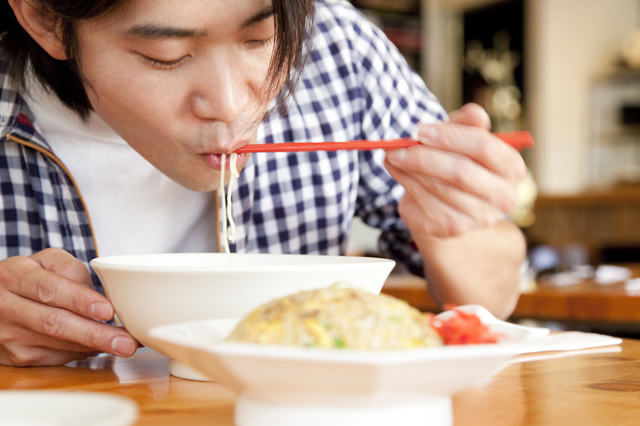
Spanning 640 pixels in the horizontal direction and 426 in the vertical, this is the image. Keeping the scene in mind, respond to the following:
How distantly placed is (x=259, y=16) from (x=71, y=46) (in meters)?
0.31

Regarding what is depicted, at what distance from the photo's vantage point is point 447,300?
1.23 metres

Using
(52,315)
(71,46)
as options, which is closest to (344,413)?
(52,315)

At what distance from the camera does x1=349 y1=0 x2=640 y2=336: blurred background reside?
5.58 meters

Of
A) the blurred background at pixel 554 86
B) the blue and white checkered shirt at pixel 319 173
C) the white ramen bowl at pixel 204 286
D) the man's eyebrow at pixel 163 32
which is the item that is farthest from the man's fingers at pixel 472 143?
the blurred background at pixel 554 86

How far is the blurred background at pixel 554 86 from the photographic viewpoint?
558 centimetres

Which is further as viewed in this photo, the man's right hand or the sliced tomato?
the man's right hand

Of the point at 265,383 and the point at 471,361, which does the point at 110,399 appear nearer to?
the point at 265,383

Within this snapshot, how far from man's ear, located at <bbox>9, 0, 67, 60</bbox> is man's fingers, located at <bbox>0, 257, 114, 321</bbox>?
390mm

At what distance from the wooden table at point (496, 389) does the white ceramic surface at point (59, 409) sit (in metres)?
0.10

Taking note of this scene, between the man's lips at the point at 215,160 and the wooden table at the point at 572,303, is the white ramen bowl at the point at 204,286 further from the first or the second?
the wooden table at the point at 572,303

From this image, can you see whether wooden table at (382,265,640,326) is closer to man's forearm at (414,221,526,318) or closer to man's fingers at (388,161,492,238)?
man's forearm at (414,221,526,318)

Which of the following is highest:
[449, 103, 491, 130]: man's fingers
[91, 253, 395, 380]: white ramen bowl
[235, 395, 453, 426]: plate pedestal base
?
[449, 103, 491, 130]: man's fingers

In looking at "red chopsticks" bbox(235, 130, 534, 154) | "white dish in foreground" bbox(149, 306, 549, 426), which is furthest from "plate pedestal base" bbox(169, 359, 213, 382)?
"red chopsticks" bbox(235, 130, 534, 154)

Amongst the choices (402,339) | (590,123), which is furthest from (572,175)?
(402,339)
